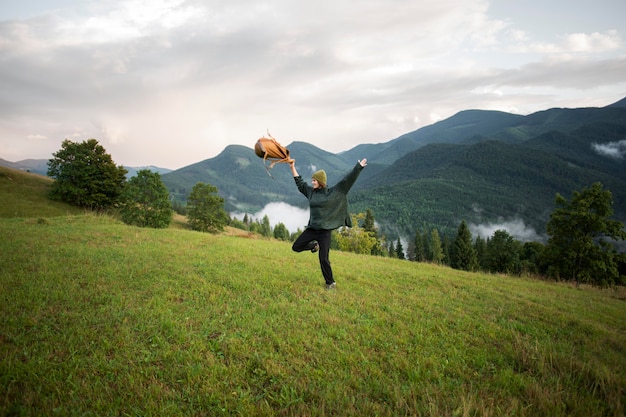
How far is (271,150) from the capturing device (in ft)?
25.7

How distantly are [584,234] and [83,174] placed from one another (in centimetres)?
6420

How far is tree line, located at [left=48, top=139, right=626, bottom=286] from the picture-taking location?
2566 centimetres

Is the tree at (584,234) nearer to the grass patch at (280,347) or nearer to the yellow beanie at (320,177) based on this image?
the grass patch at (280,347)

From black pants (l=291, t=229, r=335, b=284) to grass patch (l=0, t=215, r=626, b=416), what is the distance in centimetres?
64

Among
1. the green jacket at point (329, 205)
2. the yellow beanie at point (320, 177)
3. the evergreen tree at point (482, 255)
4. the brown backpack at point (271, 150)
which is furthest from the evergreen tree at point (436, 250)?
the brown backpack at point (271, 150)

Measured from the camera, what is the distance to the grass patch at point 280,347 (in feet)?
11.4

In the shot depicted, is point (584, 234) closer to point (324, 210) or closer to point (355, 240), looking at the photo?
point (355, 240)

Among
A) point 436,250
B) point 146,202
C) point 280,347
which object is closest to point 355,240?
point 146,202

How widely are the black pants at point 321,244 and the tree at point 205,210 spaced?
48.2 metres

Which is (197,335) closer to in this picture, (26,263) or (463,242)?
(26,263)

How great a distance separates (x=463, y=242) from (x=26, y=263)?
77284mm

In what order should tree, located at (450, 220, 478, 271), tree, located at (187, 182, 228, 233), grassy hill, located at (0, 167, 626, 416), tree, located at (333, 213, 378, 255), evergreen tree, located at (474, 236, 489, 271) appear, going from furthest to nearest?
evergreen tree, located at (474, 236, 489, 271)
tree, located at (450, 220, 478, 271)
tree, located at (187, 182, 228, 233)
tree, located at (333, 213, 378, 255)
grassy hill, located at (0, 167, 626, 416)

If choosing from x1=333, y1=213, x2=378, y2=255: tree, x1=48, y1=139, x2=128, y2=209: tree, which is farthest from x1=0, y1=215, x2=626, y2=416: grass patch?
x1=48, y1=139, x2=128, y2=209: tree

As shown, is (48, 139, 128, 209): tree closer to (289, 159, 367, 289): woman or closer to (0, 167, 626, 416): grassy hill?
(0, 167, 626, 416): grassy hill
